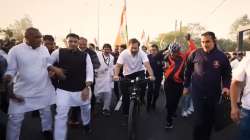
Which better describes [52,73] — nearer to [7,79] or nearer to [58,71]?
[58,71]

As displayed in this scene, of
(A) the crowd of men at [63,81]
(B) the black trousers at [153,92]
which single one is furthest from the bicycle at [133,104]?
(B) the black trousers at [153,92]

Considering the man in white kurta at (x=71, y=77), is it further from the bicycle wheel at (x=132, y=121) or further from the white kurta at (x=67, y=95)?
the bicycle wheel at (x=132, y=121)

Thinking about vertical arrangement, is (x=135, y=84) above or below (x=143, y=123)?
above

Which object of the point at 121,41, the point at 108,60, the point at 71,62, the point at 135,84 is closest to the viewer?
the point at 71,62

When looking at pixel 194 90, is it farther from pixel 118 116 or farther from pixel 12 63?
pixel 118 116

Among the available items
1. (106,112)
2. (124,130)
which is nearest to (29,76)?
(124,130)

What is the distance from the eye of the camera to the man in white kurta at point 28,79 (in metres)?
5.75

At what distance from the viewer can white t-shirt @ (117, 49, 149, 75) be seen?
780 centimetres

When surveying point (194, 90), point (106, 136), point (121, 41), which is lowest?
point (106, 136)

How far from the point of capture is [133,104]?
21.8 ft

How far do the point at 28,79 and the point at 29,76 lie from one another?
51 millimetres

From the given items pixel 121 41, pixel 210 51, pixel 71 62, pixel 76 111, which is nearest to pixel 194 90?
pixel 210 51

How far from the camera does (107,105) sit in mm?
9680

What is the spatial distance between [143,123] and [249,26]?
5.79 metres
